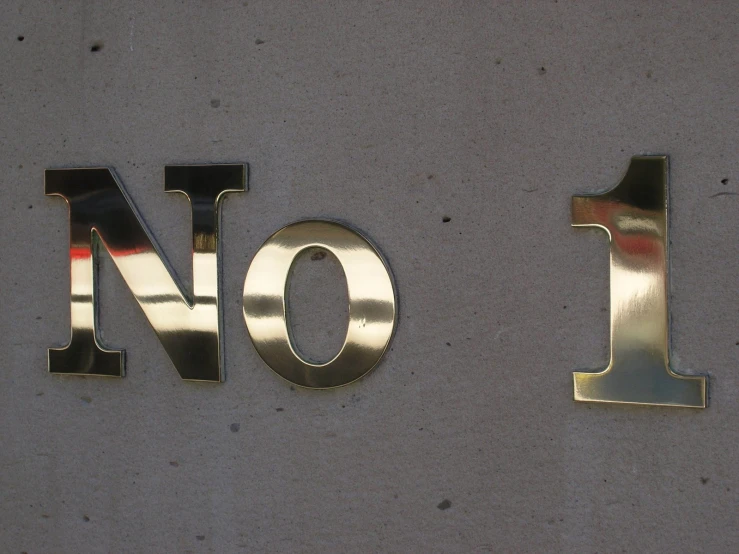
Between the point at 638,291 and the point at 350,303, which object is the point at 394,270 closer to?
the point at 350,303

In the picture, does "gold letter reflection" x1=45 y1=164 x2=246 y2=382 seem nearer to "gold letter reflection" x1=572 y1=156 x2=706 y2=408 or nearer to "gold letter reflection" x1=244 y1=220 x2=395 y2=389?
"gold letter reflection" x1=244 y1=220 x2=395 y2=389

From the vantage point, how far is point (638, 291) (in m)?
1.76

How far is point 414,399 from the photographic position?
195 cm

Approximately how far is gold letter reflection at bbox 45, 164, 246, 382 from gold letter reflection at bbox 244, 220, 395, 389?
0.13 meters

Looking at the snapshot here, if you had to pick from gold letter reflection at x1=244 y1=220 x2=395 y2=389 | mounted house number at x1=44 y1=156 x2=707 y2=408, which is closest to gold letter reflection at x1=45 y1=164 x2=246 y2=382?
mounted house number at x1=44 y1=156 x2=707 y2=408

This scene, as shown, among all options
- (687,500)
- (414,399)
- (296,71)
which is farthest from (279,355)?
(687,500)

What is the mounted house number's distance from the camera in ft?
5.74

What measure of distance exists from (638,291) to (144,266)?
128 cm

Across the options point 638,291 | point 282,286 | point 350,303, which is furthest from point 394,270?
point 638,291

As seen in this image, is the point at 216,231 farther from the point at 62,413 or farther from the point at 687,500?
the point at 687,500

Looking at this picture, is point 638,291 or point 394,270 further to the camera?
point 394,270

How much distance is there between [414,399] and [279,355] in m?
0.37

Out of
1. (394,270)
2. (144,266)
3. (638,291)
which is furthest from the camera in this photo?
(144,266)

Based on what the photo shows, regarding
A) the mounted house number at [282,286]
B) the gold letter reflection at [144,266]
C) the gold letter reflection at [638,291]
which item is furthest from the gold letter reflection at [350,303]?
the gold letter reflection at [638,291]
